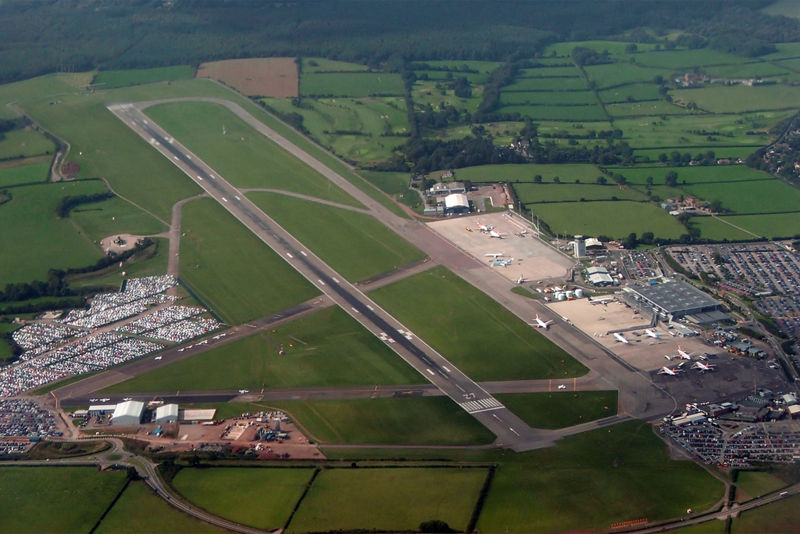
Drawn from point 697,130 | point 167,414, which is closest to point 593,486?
point 167,414

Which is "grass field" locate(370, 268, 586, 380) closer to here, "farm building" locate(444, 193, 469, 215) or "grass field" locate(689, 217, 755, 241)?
"farm building" locate(444, 193, 469, 215)

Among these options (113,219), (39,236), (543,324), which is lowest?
(543,324)

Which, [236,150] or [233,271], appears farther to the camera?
[236,150]

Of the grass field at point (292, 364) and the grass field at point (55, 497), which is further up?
the grass field at point (292, 364)

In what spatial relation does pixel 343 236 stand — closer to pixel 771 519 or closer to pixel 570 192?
pixel 570 192

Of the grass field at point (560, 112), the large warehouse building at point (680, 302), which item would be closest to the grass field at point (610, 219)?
the large warehouse building at point (680, 302)

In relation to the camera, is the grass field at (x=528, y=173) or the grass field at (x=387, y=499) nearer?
the grass field at (x=387, y=499)

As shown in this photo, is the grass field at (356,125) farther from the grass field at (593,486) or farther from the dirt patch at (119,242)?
the grass field at (593,486)
